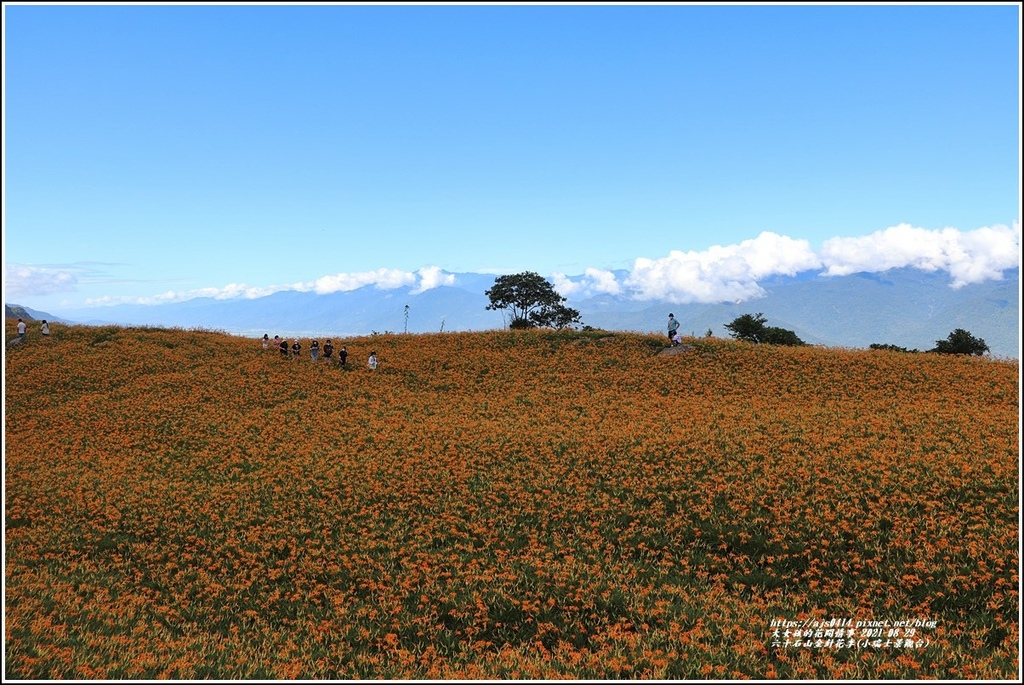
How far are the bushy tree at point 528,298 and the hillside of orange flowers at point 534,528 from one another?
173 feet

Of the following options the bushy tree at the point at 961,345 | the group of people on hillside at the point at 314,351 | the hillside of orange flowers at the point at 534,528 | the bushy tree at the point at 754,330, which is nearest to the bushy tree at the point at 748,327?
the bushy tree at the point at 754,330

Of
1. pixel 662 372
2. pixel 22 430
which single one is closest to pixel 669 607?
pixel 662 372

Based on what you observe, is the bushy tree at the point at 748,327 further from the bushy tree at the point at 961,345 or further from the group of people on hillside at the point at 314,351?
the group of people on hillside at the point at 314,351

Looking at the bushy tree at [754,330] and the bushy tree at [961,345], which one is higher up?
the bushy tree at [754,330]

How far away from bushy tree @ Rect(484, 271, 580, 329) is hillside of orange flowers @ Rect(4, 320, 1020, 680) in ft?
173

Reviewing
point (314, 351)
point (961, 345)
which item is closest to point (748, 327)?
point (961, 345)

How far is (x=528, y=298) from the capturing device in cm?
8575

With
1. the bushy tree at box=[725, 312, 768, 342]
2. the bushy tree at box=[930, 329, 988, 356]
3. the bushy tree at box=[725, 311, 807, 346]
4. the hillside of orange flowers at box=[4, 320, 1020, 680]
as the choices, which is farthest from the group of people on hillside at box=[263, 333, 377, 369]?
the bushy tree at box=[930, 329, 988, 356]

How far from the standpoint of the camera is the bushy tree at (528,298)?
280 feet

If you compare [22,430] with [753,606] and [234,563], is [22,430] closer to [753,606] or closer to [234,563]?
[234,563]

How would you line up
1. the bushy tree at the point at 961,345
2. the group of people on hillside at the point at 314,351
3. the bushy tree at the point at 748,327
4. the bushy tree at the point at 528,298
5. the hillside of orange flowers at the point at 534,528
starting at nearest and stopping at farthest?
the hillside of orange flowers at the point at 534,528
the group of people on hillside at the point at 314,351
the bushy tree at the point at 961,345
the bushy tree at the point at 748,327
the bushy tree at the point at 528,298

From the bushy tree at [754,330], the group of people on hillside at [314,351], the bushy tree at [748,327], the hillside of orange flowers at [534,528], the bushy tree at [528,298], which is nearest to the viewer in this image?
the hillside of orange flowers at [534,528]

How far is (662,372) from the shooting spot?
34.0 m

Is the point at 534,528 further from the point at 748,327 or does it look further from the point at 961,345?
the point at 748,327
